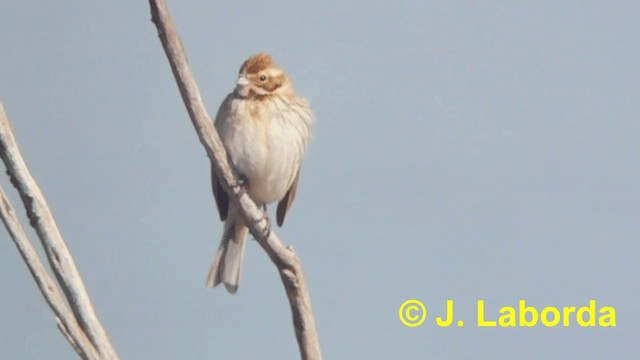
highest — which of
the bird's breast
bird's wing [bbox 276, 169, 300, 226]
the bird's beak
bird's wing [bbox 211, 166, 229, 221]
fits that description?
the bird's beak

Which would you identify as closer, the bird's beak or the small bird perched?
the small bird perched

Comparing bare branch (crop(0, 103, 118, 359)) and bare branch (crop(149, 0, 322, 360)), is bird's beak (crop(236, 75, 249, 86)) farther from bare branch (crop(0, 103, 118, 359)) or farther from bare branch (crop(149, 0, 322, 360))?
bare branch (crop(0, 103, 118, 359))

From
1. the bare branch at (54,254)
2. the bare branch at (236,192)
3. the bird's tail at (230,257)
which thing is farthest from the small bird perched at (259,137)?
the bare branch at (54,254)

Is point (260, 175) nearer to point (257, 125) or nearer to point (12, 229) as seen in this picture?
point (257, 125)

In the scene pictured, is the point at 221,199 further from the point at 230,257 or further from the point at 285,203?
the point at 285,203

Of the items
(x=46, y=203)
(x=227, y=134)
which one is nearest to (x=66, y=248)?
(x=46, y=203)

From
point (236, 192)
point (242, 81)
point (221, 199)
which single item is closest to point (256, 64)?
point (242, 81)

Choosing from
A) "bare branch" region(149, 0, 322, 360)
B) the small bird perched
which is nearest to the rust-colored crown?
the small bird perched
